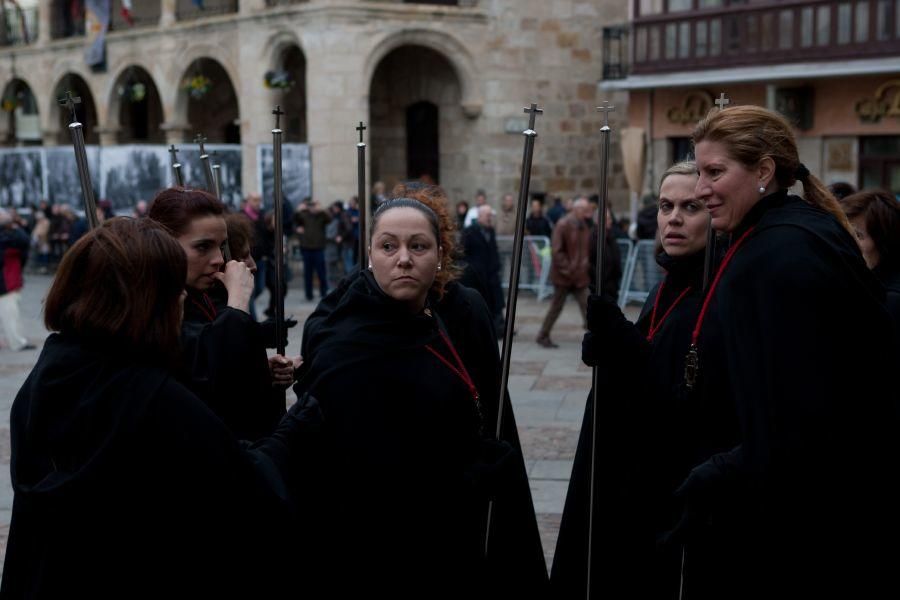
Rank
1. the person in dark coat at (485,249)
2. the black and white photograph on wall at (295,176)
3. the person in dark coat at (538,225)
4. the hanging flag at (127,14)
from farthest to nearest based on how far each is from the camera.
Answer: the hanging flag at (127,14), the black and white photograph on wall at (295,176), the person in dark coat at (538,225), the person in dark coat at (485,249)

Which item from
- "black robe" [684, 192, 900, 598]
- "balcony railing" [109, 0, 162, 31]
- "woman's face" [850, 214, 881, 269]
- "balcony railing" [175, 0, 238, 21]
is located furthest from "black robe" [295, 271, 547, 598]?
"balcony railing" [109, 0, 162, 31]

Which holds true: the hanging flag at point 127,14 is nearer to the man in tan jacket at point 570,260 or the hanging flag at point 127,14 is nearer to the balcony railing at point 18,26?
the balcony railing at point 18,26

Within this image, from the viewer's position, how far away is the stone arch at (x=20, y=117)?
38781 millimetres

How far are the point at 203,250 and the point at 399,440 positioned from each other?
2.92 feet

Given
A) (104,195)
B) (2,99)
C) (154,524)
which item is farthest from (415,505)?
(2,99)

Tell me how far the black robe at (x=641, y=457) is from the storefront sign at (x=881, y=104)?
59.3ft

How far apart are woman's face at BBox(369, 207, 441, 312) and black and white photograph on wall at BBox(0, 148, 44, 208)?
23516mm

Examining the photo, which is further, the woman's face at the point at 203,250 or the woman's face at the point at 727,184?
the woman's face at the point at 203,250

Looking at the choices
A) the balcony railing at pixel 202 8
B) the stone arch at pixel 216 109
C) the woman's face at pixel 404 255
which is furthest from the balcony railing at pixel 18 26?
the woman's face at pixel 404 255

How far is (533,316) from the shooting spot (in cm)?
1827

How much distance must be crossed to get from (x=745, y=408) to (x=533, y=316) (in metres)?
15.0

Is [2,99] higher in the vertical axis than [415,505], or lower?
higher

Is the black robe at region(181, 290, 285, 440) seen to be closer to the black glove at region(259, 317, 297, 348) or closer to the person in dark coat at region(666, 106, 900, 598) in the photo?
the black glove at region(259, 317, 297, 348)

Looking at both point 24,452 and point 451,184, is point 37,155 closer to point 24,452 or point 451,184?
point 451,184
